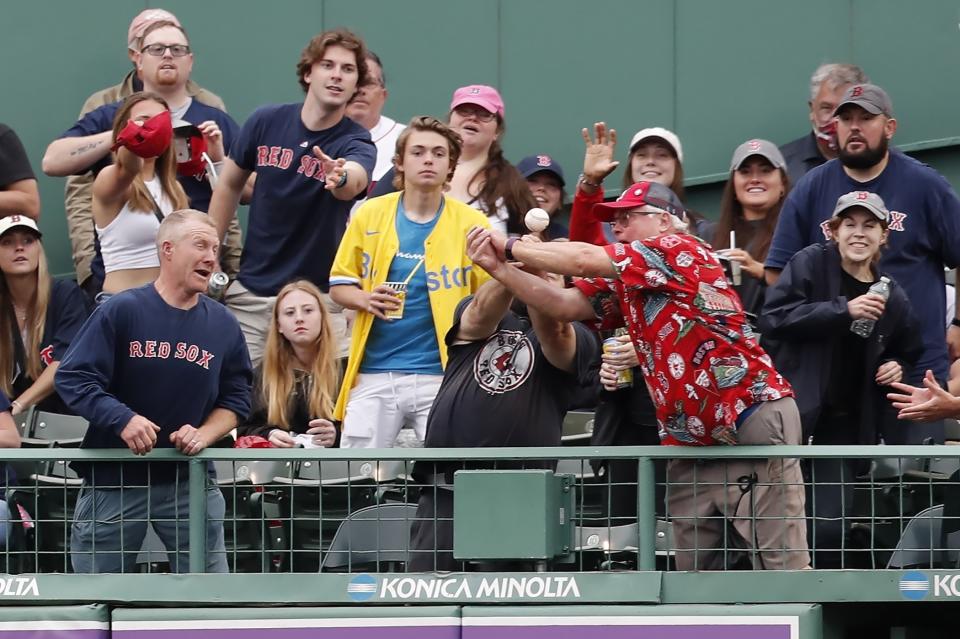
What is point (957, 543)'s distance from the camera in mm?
6406

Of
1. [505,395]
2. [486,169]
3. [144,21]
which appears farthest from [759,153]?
[144,21]

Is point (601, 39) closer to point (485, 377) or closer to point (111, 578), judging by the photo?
point (485, 377)

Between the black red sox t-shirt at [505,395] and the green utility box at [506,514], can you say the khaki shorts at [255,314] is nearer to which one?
the black red sox t-shirt at [505,395]

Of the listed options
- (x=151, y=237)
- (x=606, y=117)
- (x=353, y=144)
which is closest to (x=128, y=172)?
(x=151, y=237)

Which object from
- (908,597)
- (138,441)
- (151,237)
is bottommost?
(908,597)

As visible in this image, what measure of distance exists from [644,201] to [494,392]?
3.00ft

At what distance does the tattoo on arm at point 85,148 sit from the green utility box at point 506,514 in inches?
135

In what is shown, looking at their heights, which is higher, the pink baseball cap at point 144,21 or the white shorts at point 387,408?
the pink baseball cap at point 144,21

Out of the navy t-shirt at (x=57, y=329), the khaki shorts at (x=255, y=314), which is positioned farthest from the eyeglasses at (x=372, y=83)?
the navy t-shirt at (x=57, y=329)

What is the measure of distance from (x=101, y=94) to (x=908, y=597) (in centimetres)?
577

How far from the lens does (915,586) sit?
246 inches

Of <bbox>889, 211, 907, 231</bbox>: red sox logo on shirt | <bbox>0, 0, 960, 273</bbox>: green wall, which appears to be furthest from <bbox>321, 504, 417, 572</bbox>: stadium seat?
<bbox>0, 0, 960, 273</bbox>: green wall

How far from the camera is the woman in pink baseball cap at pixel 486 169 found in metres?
8.52

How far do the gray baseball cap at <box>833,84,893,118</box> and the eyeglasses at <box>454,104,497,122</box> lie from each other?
1.69m
